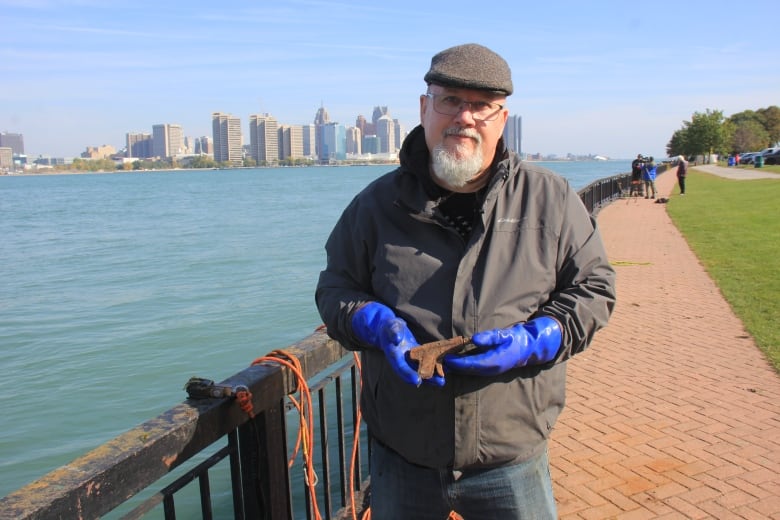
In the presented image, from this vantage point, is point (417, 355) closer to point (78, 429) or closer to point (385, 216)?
point (385, 216)

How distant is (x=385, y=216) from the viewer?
91.0 inches

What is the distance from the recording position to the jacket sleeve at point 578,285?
2.17m

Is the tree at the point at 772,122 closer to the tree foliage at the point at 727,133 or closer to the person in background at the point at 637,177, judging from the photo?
the tree foliage at the point at 727,133

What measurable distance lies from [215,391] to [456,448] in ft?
2.80

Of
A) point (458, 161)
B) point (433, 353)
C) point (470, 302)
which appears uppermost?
point (458, 161)

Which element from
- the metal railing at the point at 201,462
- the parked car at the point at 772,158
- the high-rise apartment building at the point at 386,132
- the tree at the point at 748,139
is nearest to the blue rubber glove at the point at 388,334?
the metal railing at the point at 201,462

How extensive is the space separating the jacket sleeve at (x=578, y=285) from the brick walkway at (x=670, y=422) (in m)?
2.24

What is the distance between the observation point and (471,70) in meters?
2.19

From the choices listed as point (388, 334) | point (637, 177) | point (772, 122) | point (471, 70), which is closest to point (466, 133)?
point (471, 70)

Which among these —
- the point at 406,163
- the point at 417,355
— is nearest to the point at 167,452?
the point at 417,355

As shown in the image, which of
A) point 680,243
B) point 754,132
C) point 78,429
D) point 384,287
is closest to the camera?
point 384,287

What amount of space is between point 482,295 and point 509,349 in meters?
0.20

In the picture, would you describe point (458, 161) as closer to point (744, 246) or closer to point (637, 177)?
point (744, 246)

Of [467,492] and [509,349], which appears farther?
[467,492]
